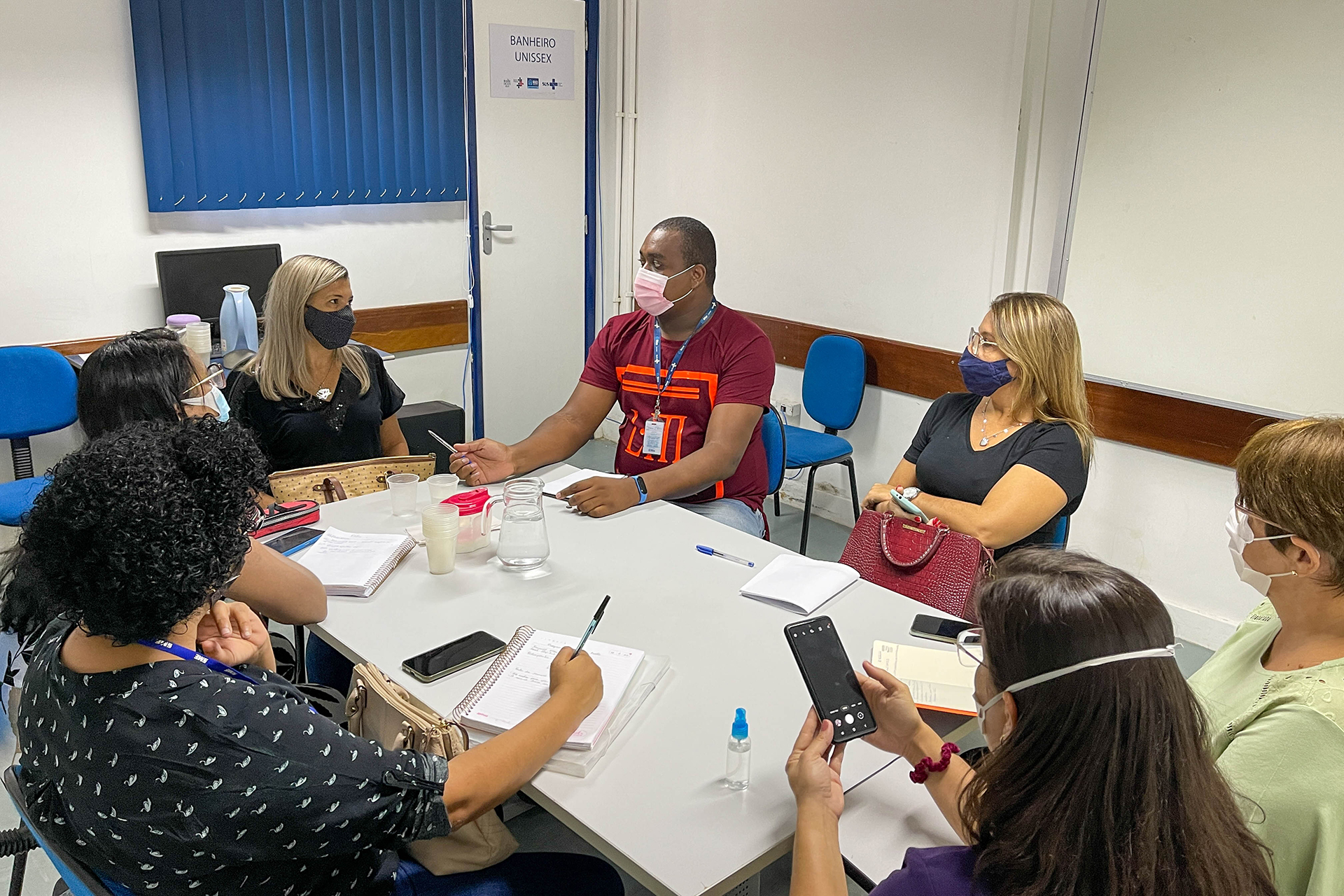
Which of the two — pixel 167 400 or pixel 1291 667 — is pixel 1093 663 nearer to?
pixel 1291 667

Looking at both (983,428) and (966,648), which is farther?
(983,428)

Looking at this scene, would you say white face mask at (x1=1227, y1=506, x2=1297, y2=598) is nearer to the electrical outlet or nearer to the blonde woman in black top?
the blonde woman in black top

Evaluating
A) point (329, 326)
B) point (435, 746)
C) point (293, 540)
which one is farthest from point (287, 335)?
point (435, 746)

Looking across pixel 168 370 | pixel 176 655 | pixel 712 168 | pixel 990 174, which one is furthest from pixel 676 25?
pixel 176 655

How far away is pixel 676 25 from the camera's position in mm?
4820

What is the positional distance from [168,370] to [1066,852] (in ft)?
6.40

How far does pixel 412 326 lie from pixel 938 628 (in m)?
3.74

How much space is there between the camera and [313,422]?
2807mm

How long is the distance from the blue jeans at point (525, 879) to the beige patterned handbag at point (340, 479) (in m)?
1.27

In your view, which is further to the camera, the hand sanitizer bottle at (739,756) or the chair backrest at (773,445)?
the chair backrest at (773,445)

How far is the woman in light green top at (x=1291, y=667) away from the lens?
121cm

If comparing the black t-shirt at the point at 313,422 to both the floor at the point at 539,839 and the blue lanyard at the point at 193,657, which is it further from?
the blue lanyard at the point at 193,657

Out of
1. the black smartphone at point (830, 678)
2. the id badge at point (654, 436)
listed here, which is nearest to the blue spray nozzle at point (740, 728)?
the black smartphone at point (830, 678)

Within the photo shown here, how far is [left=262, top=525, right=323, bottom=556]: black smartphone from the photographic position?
2145mm
